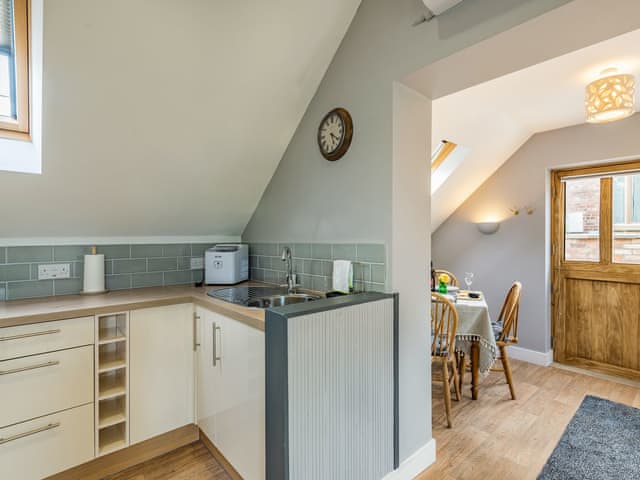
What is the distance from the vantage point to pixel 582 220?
3.15 metres

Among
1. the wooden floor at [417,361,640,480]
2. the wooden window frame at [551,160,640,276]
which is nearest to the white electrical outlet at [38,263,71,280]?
the wooden floor at [417,361,640,480]

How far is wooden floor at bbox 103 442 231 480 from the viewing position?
1706mm

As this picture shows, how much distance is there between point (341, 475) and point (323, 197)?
4.42 ft

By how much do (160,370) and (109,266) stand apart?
0.81 meters

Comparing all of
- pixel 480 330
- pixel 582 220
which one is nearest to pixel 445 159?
pixel 582 220

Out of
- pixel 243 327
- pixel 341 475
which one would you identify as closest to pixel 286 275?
pixel 243 327

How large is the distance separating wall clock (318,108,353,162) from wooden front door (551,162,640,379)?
8.61 ft

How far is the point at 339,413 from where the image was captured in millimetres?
1349

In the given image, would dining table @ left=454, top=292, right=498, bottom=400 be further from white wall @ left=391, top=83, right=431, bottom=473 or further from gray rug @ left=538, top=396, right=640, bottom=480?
white wall @ left=391, top=83, right=431, bottom=473

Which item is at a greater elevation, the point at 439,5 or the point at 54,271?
the point at 439,5

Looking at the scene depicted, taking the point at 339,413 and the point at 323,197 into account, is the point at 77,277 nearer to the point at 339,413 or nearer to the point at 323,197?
the point at 323,197

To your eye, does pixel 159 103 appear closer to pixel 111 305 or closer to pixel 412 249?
pixel 111 305

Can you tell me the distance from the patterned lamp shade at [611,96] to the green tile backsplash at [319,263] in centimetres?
186

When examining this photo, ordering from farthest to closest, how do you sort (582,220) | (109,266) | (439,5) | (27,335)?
(582,220)
(109,266)
(27,335)
(439,5)
